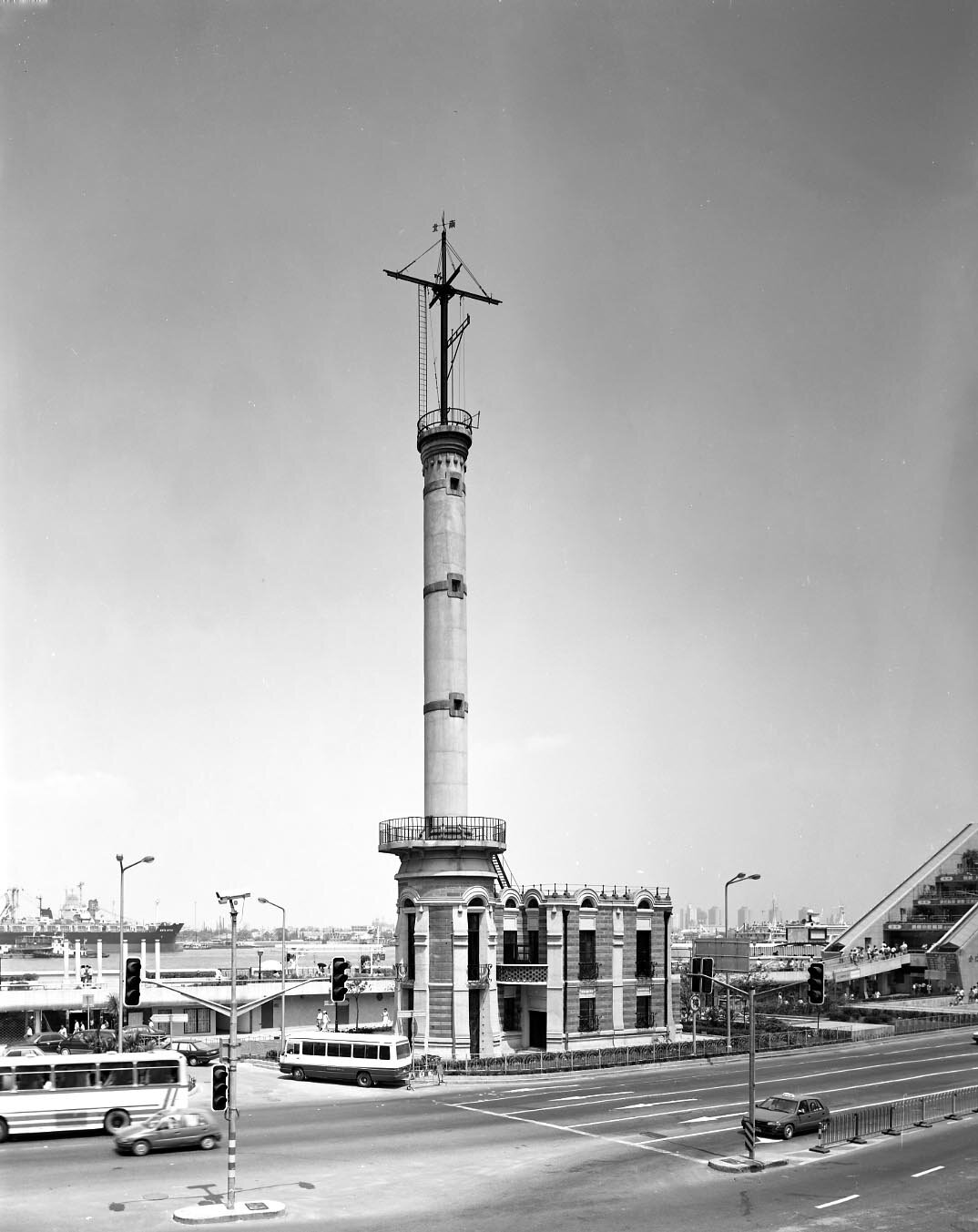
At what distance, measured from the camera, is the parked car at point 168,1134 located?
3647 cm

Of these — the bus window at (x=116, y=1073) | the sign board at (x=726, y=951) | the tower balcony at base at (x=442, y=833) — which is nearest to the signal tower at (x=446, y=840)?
the tower balcony at base at (x=442, y=833)

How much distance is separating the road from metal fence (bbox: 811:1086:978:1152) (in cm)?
74

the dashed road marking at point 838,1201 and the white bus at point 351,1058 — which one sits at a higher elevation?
the dashed road marking at point 838,1201

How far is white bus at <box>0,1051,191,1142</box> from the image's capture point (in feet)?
128

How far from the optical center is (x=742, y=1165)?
35.4m

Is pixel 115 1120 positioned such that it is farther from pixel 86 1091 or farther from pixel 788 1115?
pixel 788 1115

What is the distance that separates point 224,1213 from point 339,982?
9.11 m

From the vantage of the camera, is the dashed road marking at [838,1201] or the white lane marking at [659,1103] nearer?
the dashed road marking at [838,1201]

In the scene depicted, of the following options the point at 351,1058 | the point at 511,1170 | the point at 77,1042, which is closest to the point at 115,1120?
the point at 511,1170

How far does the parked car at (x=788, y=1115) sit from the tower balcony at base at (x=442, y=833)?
25.5 metres

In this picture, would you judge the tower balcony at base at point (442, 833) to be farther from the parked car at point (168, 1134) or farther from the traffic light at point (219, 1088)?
the traffic light at point (219, 1088)

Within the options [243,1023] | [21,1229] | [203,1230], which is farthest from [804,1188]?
[243,1023]

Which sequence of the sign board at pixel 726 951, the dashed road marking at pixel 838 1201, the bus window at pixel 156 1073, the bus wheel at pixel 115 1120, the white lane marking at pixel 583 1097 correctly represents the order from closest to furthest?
1. the dashed road marking at pixel 838 1201
2. the bus wheel at pixel 115 1120
3. the bus window at pixel 156 1073
4. the white lane marking at pixel 583 1097
5. the sign board at pixel 726 951

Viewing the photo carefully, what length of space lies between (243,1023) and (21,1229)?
5001cm
